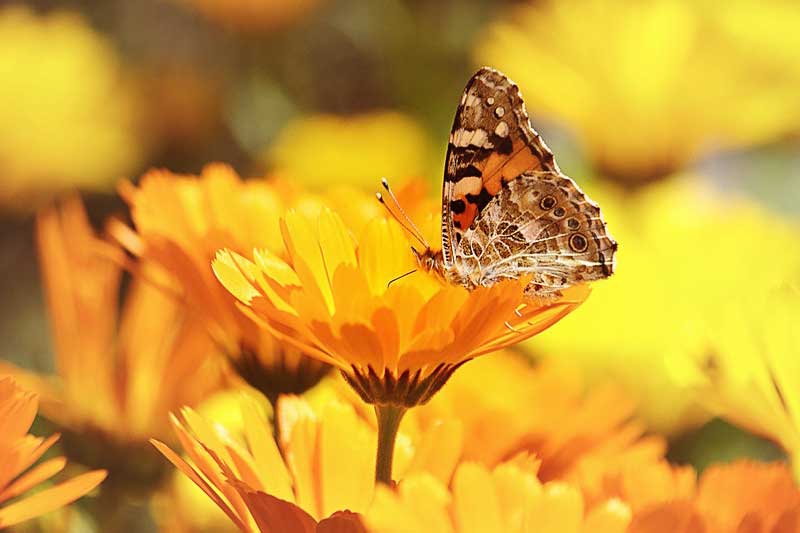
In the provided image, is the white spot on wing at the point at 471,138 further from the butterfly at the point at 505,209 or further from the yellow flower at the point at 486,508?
the yellow flower at the point at 486,508

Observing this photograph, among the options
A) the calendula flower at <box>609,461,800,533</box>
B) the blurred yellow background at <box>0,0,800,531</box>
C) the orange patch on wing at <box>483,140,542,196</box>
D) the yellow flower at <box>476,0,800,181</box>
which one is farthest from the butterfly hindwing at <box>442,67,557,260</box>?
the yellow flower at <box>476,0,800,181</box>

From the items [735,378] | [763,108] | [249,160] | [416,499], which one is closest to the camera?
[416,499]

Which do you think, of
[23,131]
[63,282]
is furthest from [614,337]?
[23,131]

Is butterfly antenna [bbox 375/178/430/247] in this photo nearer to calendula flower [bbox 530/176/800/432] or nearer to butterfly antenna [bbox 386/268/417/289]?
butterfly antenna [bbox 386/268/417/289]

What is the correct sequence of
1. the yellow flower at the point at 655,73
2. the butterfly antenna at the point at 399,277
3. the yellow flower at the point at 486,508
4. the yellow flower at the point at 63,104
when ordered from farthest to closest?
1. the yellow flower at the point at 63,104
2. the yellow flower at the point at 655,73
3. the butterfly antenna at the point at 399,277
4. the yellow flower at the point at 486,508

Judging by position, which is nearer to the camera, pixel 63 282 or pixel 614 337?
pixel 63 282

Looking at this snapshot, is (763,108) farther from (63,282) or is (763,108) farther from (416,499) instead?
(416,499)

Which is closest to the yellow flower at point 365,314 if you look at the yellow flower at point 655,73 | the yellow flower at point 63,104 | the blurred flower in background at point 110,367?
the blurred flower in background at point 110,367
